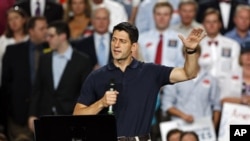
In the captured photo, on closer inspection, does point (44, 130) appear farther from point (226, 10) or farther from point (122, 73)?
point (226, 10)

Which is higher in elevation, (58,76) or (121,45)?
(121,45)

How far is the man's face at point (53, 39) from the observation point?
10.4 meters

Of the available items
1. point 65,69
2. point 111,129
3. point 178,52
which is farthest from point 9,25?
point 111,129

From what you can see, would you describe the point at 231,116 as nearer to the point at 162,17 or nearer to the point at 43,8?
the point at 162,17

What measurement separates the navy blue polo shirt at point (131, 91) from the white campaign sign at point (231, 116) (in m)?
3.25

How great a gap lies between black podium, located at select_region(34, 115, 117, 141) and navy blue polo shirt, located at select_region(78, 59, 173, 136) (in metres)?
0.75

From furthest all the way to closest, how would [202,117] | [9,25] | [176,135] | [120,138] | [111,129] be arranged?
1. [9,25]
2. [202,117]
3. [176,135]
4. [120,138]
5. [111,129]

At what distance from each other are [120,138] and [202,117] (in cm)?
355

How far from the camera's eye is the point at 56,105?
33.7ft

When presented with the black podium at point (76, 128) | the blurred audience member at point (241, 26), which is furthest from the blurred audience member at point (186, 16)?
the black podium at point (76, 128)

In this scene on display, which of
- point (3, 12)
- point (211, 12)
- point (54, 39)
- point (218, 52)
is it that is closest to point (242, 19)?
point (211, 12)

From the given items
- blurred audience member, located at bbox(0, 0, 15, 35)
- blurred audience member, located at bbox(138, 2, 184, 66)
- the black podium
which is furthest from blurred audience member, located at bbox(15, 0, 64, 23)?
the black podium

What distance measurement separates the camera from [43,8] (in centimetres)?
1187

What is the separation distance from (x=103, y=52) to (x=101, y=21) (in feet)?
1.44
